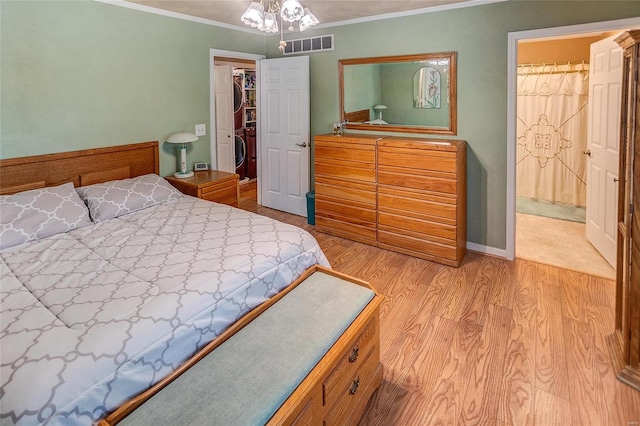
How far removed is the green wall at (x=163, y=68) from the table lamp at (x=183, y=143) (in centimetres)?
13

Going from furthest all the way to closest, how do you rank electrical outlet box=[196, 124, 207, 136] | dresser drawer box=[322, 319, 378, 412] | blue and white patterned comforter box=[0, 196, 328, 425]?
electrical outlet box=[196, 124, 207, 136], dresser drawer box=[322, 319, 378, 412], blue and white patterned comforter box=[0, 196, 328, 425]

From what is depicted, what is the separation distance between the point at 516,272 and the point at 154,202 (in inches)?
124

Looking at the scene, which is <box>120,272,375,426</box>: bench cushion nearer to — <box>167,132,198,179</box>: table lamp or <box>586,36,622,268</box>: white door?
<box>167,132,198,179</box>: table lamp

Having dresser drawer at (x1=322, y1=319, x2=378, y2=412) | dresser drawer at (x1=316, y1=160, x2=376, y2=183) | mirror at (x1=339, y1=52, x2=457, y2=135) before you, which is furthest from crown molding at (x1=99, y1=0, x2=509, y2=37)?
dresser drawer at (x1=322, y1=319, x2=378, y2=412)

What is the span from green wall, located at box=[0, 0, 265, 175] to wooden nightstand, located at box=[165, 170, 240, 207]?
30 centimetres

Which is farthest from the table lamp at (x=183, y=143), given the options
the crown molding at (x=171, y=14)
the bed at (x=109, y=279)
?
the crown molding at (x=171, y=14)

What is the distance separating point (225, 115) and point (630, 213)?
562 centimetres

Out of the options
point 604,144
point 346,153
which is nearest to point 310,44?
point 346,153

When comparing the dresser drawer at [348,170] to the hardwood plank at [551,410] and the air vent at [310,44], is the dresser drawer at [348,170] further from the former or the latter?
the hardwood plank at [551,410]

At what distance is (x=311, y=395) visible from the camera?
140cm

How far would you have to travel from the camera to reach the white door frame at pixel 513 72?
282 centimetres

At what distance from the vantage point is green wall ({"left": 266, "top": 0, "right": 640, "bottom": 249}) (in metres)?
3.16

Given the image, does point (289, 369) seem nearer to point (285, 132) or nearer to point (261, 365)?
point (261, 365)

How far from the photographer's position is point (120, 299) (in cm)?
→ 164
